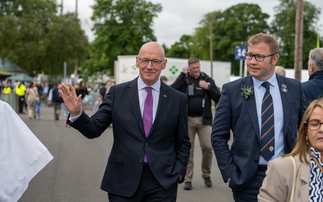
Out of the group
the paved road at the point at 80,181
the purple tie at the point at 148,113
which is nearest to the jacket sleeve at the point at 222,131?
the purple tie at the point at 148,113

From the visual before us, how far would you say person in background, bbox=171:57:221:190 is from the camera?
22.2 ft

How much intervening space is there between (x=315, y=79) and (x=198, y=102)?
266 centimetres

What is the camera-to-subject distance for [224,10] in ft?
193

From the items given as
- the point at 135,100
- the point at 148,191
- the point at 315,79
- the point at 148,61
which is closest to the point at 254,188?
the point at 148,191

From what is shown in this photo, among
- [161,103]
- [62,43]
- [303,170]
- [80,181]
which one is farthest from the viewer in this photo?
[62,43]

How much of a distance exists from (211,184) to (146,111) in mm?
4029

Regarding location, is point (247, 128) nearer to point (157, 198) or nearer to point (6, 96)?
point (157, 198)

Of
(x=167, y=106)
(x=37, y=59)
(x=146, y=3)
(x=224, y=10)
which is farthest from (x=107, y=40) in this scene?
(x=167, y=106)

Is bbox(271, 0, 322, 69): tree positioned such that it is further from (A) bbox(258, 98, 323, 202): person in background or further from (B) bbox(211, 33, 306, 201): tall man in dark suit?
(A) bbox(258, 98, 323, 202): person in background

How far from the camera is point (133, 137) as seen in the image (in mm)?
3307

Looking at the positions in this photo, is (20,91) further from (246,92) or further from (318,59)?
(246,92)

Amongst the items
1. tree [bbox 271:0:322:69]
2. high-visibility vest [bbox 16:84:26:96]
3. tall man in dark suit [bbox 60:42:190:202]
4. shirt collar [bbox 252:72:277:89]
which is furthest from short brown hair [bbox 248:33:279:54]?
tree [bbox 271:0:322:69]

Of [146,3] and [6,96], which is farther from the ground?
[146,3]

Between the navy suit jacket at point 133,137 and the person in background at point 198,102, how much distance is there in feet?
A: 10.7
